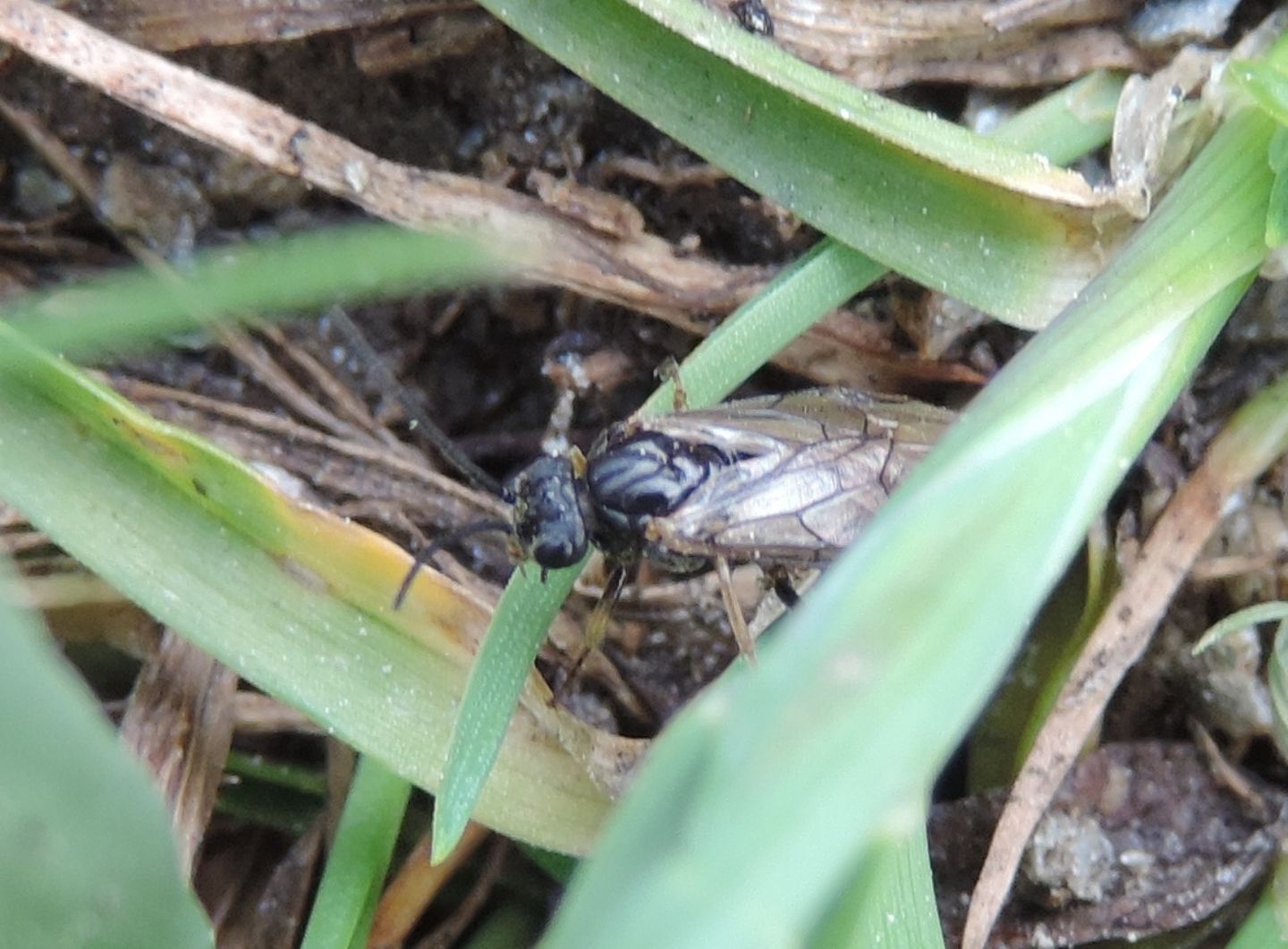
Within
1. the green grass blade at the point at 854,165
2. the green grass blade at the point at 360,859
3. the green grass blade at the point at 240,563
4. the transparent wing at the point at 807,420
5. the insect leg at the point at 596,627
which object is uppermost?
the green grass blade at the point at 854,165

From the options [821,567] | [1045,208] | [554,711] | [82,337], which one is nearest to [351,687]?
[554,711]

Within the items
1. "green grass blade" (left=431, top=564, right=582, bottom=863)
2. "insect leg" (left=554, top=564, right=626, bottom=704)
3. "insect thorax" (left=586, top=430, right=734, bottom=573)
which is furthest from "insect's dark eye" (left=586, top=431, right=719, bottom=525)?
"green grass blade" (left=431, top=564, right=582, bottom=863)

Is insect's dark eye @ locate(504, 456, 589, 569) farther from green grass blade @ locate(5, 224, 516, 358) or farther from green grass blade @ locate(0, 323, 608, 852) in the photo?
green grass blade @ locate(5, 224, 516, 358)

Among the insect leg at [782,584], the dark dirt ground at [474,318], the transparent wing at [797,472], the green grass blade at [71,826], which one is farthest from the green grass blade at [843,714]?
the dark dirt ground at [474,318]

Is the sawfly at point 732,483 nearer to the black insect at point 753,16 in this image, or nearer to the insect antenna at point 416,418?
the insect antenna at point 416,418

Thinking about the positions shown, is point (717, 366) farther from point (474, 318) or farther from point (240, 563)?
point (240, 563)

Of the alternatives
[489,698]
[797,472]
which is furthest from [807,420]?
[489,698]
